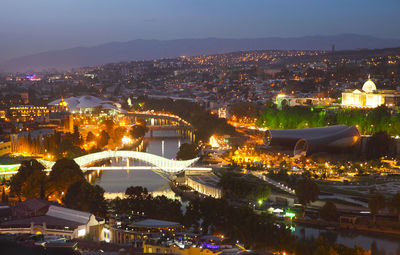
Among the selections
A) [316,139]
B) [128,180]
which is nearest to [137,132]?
[316,139]

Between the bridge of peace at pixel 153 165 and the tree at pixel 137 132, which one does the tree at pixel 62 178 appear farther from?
the tree at pixel 137 132

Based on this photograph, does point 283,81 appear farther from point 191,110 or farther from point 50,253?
point 50,253

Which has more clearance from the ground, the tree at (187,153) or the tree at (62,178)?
the tree at (62,178)

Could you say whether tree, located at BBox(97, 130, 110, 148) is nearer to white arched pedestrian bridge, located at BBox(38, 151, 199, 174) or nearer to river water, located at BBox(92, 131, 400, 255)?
river water, located at BBox(92, 131, 400, 255)

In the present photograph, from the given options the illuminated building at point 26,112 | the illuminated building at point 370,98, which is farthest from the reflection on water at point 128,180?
the illuminated building at point 26,112

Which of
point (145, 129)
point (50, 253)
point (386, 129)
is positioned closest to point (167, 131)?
point (145, 129)

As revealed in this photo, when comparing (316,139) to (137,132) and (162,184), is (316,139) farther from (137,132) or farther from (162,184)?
(137,132)
